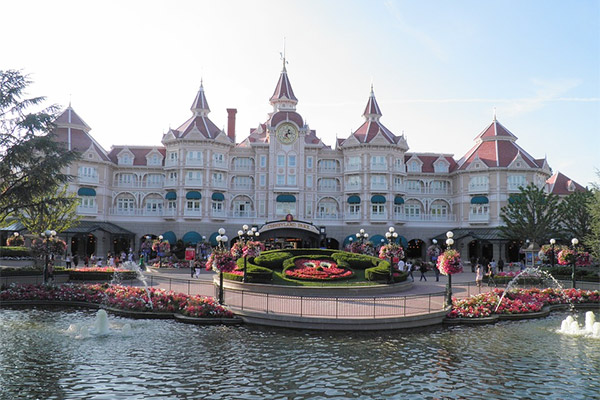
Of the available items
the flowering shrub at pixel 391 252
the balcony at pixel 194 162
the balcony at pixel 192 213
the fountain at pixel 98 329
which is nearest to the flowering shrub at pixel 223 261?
the fountain at pixel 98 329

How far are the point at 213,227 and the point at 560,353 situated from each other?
46.5 metres

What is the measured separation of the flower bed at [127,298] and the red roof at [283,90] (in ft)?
139

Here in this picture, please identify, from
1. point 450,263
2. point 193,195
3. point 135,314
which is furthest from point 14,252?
point 450,263

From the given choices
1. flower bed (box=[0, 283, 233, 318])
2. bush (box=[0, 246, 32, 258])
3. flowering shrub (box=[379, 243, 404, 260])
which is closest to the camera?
flower bed (box=[0, 283, 233, 318])

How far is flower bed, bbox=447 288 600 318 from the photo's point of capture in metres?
21.9

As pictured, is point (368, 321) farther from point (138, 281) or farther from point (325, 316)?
point (138, 281)

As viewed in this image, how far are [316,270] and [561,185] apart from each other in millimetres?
49638

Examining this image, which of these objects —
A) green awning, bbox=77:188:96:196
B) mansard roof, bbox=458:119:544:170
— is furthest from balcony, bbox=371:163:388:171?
green awning, bbox=77:188:96:196

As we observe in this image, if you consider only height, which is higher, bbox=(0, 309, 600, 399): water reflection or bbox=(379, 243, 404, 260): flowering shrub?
bbox=(379, 243, 404, 260): flowering shrub

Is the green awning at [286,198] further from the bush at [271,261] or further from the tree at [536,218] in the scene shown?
the tree at [536,218]

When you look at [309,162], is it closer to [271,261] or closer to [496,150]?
[496,150]

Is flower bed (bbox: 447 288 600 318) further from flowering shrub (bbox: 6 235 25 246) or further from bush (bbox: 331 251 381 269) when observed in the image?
flowering shrub (bbox: 6 235 25 246)

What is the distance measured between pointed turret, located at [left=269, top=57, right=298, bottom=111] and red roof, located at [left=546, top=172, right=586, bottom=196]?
125ft

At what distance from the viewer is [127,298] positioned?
23.1 meters
